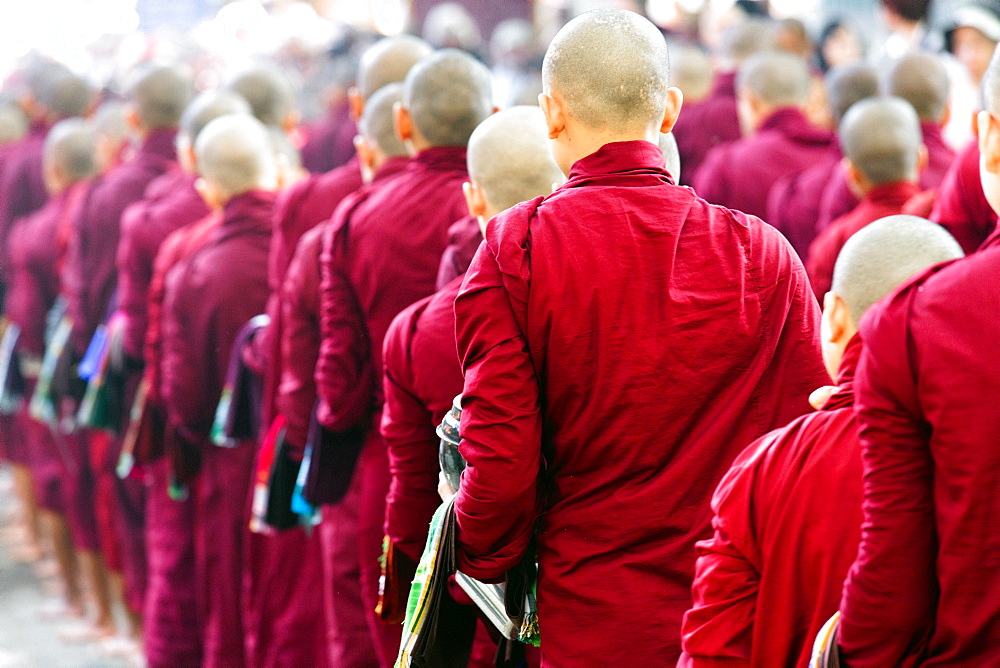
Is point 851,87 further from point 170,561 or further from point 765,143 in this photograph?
point 170,561

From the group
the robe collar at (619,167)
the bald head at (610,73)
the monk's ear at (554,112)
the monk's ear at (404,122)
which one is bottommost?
the monk's ear at (404,122)

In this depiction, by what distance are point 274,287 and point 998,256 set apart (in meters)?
2.46

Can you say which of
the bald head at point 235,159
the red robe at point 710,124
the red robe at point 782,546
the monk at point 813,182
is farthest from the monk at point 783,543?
the red robe at point 710,124

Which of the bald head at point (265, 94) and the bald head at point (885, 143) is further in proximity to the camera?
the bald head at point (265, 94)

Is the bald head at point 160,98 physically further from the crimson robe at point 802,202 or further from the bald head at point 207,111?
the crimson robe at point 802,202

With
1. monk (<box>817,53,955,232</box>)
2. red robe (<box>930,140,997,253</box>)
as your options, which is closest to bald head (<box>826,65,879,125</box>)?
monk (<box>817,53,955,232</box>)

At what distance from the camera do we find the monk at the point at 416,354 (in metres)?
2.50

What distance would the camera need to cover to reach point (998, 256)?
4.92 feet

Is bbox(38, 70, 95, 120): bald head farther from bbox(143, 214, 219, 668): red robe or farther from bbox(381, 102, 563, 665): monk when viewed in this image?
bbox(381, 102, 563, 665): monk

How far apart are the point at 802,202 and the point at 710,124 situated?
69.4 inches

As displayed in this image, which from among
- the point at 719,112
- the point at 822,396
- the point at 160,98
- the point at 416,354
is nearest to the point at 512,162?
the point at 416,354

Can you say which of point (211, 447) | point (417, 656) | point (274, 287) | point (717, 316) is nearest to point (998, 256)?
point (717, 316)

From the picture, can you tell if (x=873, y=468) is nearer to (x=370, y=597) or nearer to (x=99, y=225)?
(x=370, y=597)

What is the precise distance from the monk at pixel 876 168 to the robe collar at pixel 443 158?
3.79ft
